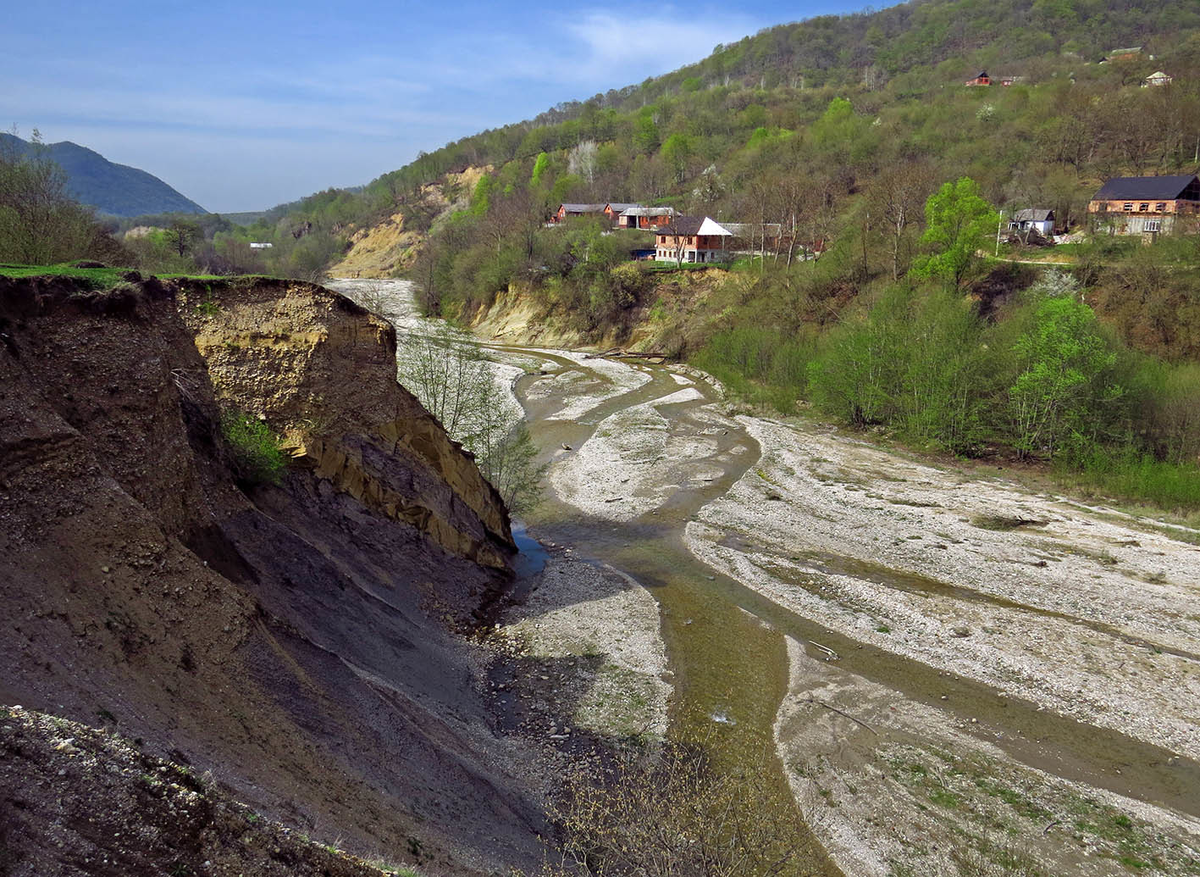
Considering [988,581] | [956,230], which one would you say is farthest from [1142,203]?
[988,581]


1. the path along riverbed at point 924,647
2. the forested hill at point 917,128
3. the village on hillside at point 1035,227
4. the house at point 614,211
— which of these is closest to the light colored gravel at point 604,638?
the path along riverbed at point 924,647

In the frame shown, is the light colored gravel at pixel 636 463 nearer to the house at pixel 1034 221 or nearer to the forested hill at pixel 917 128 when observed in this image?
the house at pixel 1034 221

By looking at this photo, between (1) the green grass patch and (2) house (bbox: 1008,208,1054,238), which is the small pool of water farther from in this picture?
(2) house (bbox: 1008,208,1054,238)

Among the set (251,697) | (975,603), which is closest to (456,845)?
(251,697)

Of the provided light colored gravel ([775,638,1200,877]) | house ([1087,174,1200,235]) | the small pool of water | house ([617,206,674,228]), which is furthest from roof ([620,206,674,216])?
light colored gravel ([775,638,1200,877])

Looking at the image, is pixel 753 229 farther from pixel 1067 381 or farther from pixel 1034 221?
pixel 1067 381

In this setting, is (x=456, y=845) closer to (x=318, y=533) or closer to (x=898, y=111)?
(x=318, y=533)
